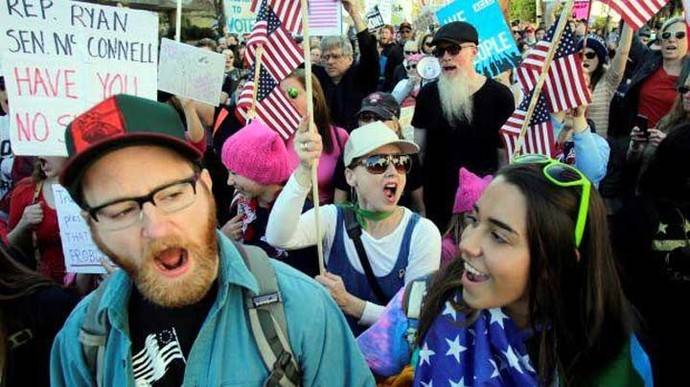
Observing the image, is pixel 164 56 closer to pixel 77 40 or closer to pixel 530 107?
pixel 77 40

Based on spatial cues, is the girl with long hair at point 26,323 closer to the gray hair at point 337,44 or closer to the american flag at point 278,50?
the american flag at point 278,50

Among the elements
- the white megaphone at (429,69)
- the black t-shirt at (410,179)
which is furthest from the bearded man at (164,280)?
the white megaphone at (429,69)

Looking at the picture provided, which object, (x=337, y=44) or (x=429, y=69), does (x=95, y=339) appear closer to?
(x=337, y=44)

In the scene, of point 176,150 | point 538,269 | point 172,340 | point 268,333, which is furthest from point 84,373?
point 538,269

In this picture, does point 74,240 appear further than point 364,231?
Yes

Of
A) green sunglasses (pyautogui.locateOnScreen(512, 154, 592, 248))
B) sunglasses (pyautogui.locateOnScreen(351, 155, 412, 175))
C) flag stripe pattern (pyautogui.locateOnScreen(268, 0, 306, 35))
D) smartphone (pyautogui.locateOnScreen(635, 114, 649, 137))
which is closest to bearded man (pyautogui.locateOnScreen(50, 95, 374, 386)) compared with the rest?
green sunglasses (pyautogui.locateOnScreen(512, 154, 592, 248))

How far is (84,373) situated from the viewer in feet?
5.41

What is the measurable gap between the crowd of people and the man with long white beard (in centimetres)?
92

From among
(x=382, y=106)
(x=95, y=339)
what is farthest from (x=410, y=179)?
(x=95, y=339)

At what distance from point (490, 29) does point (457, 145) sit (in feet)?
5.53

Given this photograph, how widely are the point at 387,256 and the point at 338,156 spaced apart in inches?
53.1

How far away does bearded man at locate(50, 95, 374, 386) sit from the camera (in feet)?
5.03

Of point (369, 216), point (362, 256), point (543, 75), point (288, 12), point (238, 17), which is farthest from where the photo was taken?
point (238, 17)

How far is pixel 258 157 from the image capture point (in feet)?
10.8
